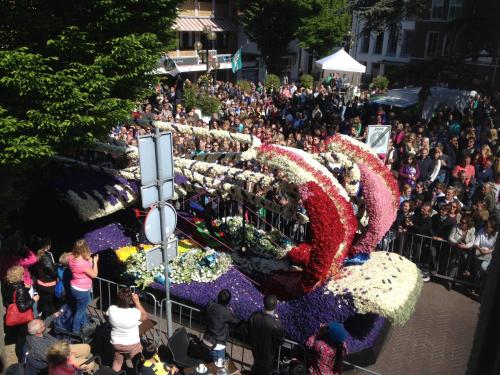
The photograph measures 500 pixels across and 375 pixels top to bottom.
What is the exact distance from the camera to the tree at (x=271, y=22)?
123ft

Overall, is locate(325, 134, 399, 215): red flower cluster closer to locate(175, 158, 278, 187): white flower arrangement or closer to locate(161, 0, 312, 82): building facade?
locate(175, 158, 278, 187): white flower arrangement

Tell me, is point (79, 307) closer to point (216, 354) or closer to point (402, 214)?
point (216, 354)

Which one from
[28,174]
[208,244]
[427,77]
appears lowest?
[208,244]

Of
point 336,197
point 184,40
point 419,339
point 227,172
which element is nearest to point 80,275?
point 227,172

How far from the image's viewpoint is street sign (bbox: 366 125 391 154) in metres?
10.5

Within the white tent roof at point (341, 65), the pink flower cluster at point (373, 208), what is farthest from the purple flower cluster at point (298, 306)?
the white tent roof at point (341, 65)

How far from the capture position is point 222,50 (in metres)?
41.0

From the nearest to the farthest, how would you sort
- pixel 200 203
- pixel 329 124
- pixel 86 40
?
pixel 86 40
pixel 200 203
pixel 329 124

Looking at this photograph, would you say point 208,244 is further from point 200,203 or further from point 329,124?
point 329,124

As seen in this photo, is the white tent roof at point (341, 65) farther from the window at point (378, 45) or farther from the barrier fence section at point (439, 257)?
the window at point (378, 45)

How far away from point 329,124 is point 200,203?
8.96 metres

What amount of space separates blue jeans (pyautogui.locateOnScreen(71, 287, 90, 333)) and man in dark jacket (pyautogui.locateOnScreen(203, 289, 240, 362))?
2.23 metres

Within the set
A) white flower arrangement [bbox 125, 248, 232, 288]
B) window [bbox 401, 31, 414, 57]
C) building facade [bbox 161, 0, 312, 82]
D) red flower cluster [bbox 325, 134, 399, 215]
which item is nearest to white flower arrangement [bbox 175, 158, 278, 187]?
red flower cluster [bbox 325, 134, 399, 215]

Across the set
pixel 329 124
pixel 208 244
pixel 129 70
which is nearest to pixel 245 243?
pixel 208 244
